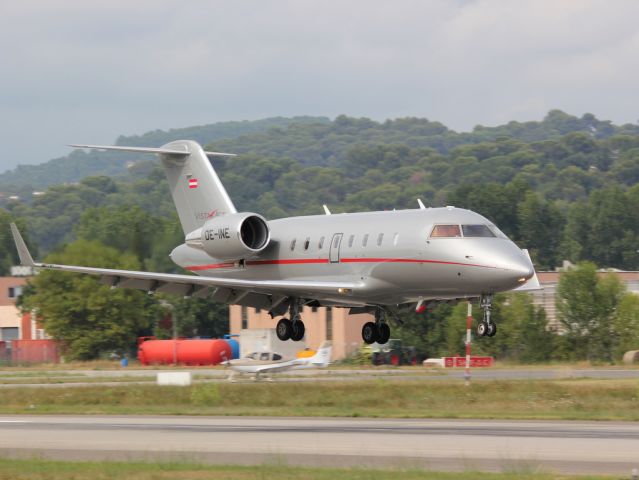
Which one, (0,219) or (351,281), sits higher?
(0,219)

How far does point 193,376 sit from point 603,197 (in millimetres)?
117547

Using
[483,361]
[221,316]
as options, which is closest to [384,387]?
[483,361]

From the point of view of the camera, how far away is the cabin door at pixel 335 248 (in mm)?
33312

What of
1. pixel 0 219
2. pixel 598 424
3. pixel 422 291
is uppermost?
pixel 0 219

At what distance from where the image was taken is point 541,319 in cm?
7819

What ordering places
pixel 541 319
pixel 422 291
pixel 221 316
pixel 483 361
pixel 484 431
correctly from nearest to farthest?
1. pixel 484 431
2. pixel 422 291
3. pixel 483 361
4. pixel 541 319
5. pixel 221 316

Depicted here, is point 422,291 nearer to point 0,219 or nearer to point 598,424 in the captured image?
point 598,424

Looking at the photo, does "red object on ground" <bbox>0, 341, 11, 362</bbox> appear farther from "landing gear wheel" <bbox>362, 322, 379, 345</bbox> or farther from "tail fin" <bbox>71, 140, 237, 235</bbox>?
"landing gear wheel" <bbox>362, 322, 379, 345</bbox>

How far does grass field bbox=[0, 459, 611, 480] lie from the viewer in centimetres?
1953

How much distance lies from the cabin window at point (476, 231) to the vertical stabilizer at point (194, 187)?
30.4 ft

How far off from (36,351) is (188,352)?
50.2 feet

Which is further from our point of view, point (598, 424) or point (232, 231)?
point (232, 231)

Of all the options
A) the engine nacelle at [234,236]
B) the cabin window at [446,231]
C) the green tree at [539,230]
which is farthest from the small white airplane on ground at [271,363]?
the green tree at [539,230]

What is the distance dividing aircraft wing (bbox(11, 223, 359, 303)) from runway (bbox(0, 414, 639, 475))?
11.9 ft
